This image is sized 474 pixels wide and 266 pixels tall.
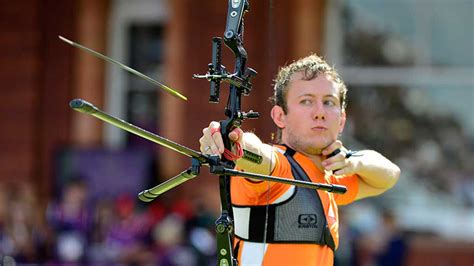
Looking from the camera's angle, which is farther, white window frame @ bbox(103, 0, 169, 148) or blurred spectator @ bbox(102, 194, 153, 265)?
white window frame @ bbox(103, 0, 169, 148)

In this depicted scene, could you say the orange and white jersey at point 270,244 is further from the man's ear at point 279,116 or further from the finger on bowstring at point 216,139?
the finger on bowstring at point 216,139

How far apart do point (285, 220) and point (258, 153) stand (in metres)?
0.35

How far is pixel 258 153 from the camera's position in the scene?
398 cm

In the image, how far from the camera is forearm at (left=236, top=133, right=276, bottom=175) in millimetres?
3941

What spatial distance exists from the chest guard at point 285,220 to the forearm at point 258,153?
0.18m

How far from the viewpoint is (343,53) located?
1155 centimetres

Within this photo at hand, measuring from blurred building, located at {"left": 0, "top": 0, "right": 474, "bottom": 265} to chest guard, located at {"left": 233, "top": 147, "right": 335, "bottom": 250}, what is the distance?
6379mm

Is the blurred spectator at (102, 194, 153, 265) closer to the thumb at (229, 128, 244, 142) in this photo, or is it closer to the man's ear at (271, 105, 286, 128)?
the man's ear at (271, 105, 286, 128)

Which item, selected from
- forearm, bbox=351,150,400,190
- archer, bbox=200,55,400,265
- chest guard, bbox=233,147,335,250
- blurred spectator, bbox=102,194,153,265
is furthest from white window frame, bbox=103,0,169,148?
chest guard, bbox=233,147,335,250

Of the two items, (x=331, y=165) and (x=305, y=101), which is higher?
(x=305, y=101)

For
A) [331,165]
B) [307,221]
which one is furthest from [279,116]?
[307,221]

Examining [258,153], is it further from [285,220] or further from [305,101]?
[305,101]

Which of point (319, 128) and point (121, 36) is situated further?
point (121, 36)

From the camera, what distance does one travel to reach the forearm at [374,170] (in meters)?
4.68
